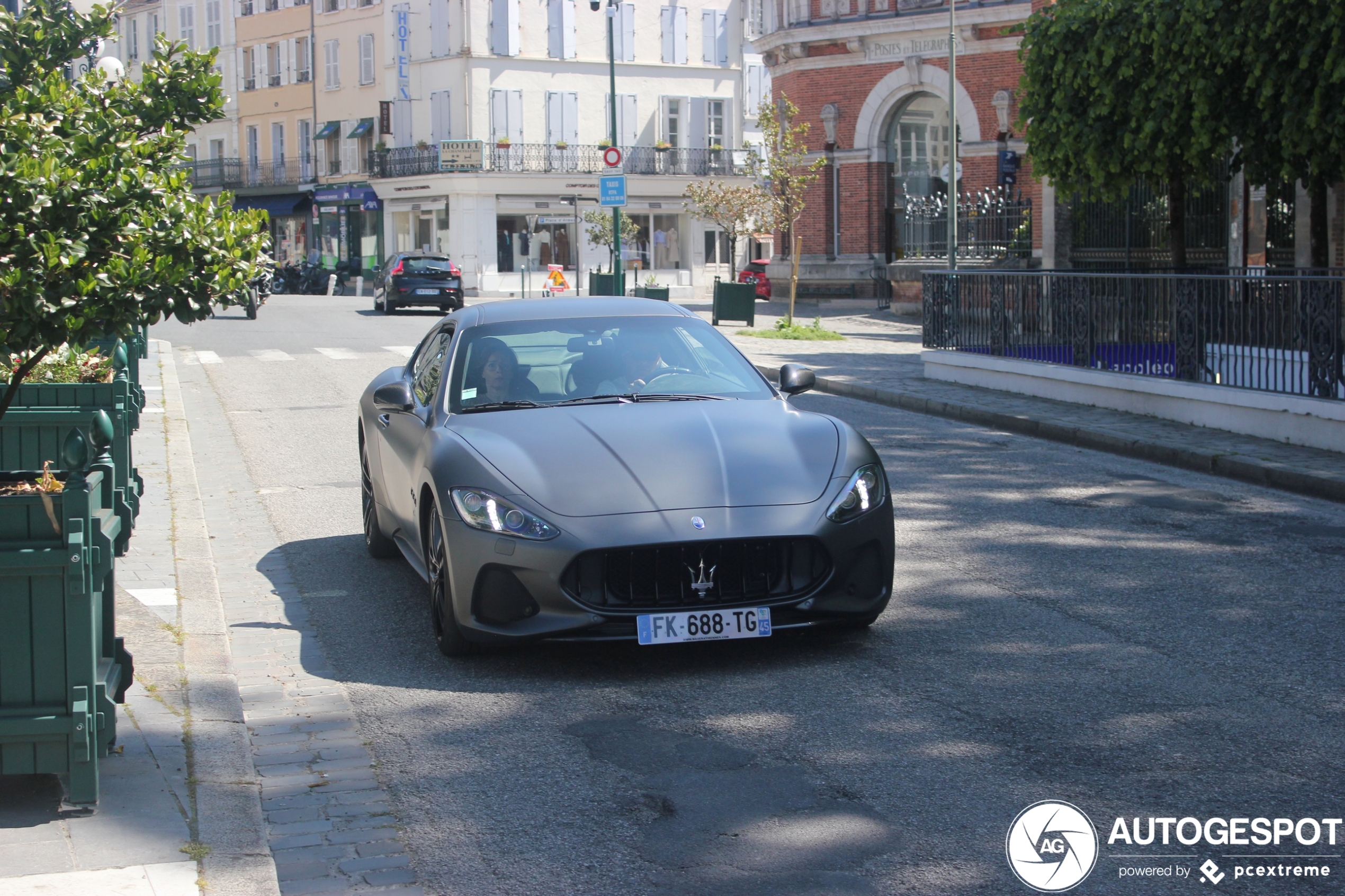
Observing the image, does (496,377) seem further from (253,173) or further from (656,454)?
(253,173)

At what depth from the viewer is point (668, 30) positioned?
60.3 m

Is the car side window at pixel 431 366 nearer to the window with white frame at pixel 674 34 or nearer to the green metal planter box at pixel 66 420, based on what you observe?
the green metal planter box at pixel 66 420

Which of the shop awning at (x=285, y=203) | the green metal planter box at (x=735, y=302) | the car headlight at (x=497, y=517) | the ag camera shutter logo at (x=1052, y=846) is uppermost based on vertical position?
the shop awning at (x=285, y=203)

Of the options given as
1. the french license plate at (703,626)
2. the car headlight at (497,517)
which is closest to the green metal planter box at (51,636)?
the car headlight at (497,517)

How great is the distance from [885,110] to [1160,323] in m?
23.1

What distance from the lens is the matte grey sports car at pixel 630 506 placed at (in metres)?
5.81

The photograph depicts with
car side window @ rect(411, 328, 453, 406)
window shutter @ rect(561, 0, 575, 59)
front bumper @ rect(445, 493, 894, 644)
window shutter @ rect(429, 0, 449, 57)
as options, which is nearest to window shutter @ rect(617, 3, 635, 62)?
window shutter @ rect(561, 0, 575, 59)

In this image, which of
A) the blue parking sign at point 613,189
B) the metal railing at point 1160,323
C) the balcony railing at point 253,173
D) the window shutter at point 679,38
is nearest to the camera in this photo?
the metal railing at point 1160,323

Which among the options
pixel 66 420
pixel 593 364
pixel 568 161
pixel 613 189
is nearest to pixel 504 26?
pixel 568 161

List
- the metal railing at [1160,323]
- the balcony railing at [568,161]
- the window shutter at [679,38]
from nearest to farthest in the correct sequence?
the metal railing at [1160,323], the balcony railing at [568,161], the window shutter at [679,38]

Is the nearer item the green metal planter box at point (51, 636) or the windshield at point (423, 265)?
the green metal planter box at point (51, 636)

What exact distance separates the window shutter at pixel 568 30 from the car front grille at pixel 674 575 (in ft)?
179

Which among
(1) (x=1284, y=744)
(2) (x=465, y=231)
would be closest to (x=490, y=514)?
(1) (x=1284, y=744)

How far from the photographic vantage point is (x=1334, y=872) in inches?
154
